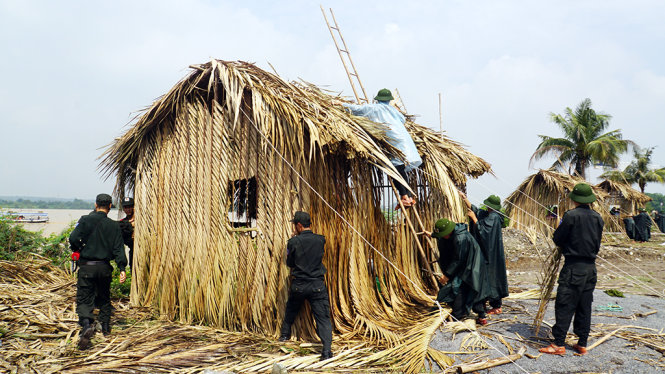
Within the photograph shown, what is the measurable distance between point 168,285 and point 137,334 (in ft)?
3.04

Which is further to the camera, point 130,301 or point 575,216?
point 130,301

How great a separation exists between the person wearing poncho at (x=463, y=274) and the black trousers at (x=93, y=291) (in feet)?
13.2

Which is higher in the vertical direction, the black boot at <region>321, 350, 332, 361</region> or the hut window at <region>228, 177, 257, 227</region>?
the hut window at <region>228, 177, 257, 227</region>

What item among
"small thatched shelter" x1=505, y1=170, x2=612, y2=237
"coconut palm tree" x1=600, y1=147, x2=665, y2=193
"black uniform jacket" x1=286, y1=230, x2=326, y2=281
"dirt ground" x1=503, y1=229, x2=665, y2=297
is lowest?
"dirt ground" x1=503, y1=229, x2=665, y2=297

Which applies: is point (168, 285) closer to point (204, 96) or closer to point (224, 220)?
point (224, 220)

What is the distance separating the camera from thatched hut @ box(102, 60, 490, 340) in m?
4.92

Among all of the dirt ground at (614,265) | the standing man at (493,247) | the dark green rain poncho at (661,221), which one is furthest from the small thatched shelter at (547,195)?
the standing man at (493,247)

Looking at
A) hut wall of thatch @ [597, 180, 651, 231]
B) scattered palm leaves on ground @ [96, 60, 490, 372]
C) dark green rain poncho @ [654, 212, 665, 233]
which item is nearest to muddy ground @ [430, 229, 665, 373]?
scattered palm leaves on ground @ [96, 60, 490, 372]

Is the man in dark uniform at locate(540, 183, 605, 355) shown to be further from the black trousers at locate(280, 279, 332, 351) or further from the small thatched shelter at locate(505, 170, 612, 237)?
the small thatched shelter at locate(505, 170, 612, 237)

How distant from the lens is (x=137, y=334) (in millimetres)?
5066

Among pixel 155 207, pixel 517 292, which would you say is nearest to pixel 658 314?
pixel 517 292

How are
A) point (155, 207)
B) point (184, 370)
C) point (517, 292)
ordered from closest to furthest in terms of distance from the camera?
point (184, 370) → point (155, 207) → point (517, 292)

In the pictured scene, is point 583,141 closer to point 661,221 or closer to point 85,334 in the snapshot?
point 661,221

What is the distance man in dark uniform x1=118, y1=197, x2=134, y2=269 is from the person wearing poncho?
4.52 metres
